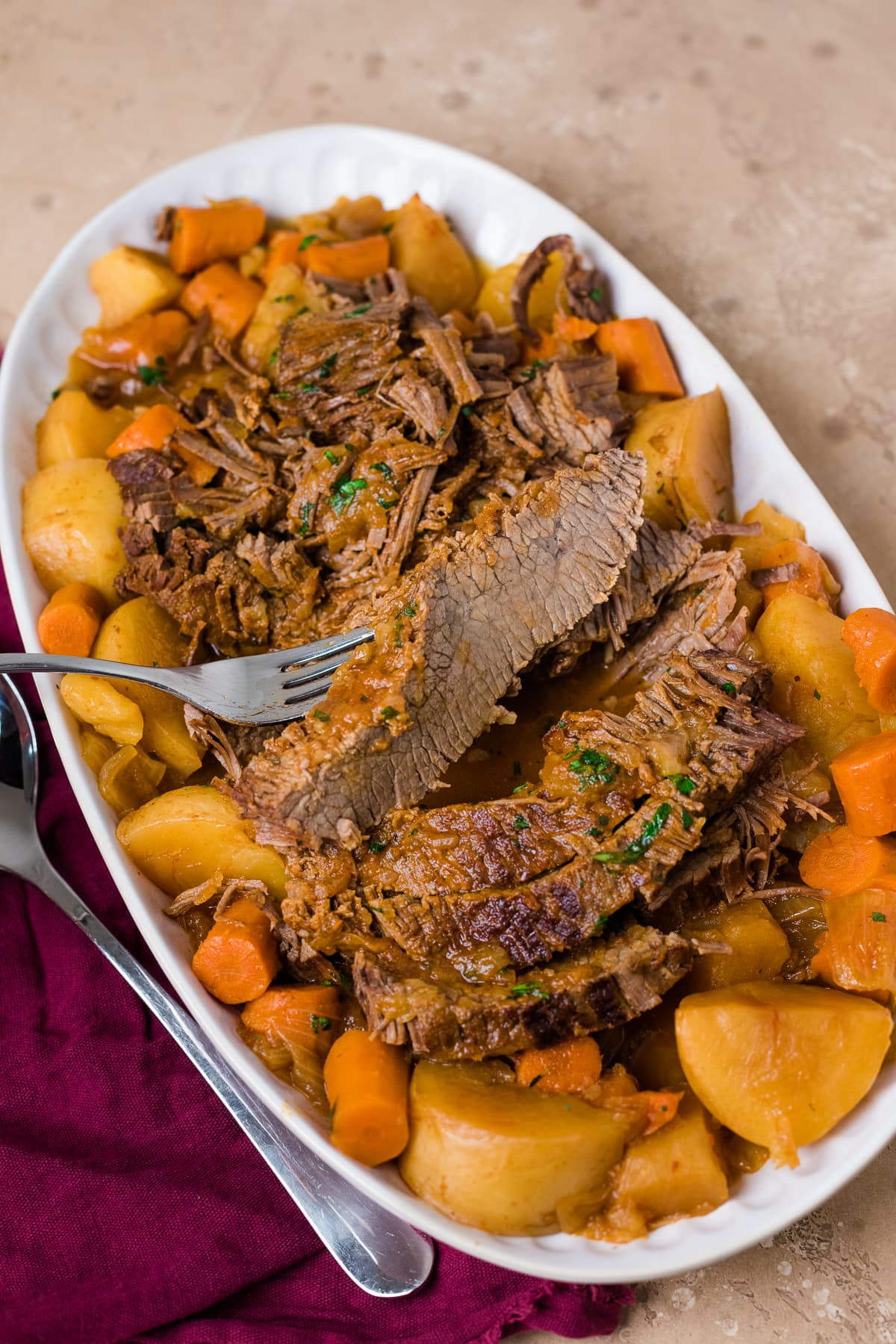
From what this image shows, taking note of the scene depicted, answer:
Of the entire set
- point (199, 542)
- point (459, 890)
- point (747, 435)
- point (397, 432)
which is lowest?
point (459, 890)

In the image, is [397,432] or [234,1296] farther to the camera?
[397,432]

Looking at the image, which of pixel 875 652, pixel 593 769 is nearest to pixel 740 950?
pixel 593 769

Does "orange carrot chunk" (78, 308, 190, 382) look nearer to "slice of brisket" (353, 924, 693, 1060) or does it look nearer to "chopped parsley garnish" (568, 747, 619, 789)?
"chopped parsley garnish" (568, 747, 619, 789)

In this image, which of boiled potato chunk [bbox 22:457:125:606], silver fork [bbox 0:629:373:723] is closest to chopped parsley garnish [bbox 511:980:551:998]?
silver fork [bbox 0:629:373:723]

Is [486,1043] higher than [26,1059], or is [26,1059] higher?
[486,1043]

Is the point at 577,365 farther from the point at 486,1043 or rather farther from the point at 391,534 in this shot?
the point at 486,1043

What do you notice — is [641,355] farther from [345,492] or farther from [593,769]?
[593,769]

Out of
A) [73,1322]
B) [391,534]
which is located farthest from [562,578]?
[73,1322]

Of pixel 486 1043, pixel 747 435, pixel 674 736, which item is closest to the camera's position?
pixel 486 1043
